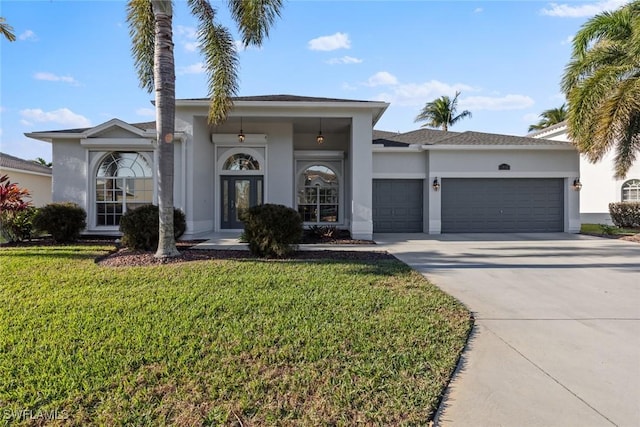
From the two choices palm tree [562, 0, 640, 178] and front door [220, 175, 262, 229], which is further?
front door [220, 175, 262, 229]

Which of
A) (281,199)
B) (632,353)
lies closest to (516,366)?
(632,353)

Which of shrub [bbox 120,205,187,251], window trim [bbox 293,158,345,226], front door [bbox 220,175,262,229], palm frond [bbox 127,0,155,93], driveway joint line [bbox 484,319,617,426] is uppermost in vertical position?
palm frond [bbox 127,0,155,93]

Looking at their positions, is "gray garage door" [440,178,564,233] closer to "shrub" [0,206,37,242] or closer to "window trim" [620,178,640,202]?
"window trim" [620,178,640,202]

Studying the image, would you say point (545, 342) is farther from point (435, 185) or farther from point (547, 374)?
point (435, 185)

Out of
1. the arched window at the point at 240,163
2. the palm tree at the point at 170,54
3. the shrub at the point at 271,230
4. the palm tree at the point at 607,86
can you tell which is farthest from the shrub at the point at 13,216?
the palm tree at the point at 607,86

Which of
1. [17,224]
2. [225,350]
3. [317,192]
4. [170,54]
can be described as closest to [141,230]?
[170,54]

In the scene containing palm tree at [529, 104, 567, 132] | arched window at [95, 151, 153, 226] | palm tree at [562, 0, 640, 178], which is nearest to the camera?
palm tree at [562, 0, 640, 178]

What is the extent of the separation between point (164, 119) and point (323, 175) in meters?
9.50

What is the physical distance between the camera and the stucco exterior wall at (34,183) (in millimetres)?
20609

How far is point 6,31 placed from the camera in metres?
9.58

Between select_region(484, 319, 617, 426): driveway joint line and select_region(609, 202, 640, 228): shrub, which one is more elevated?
select_region(609, 202, 640, 228): shrub

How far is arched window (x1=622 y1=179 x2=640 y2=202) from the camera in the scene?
1948 centimetres

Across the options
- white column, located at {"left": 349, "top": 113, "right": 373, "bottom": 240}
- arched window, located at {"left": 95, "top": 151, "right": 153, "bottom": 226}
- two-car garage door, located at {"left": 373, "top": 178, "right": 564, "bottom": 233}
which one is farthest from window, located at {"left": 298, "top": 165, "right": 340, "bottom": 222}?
arched window, located at {"left": 95, "top": 151, "right": 153, "bottom": 226}

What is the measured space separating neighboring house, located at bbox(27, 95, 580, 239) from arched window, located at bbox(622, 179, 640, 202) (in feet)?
23.7
